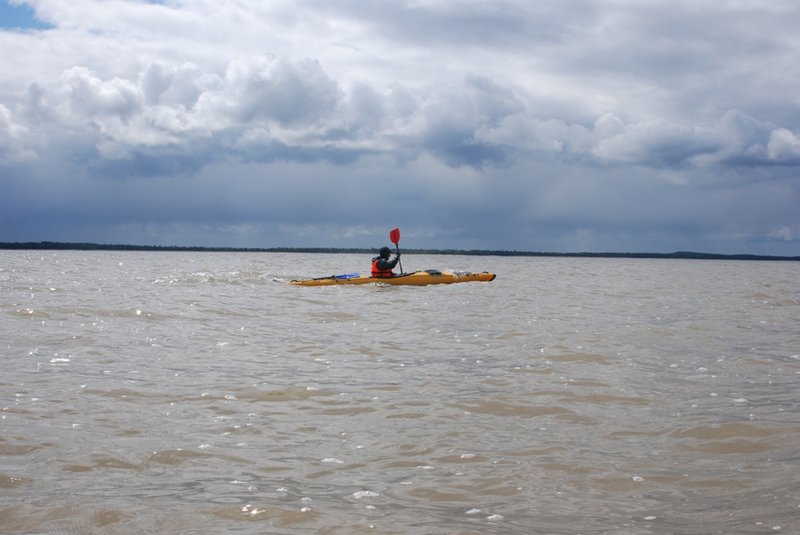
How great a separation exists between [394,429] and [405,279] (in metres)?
20.8

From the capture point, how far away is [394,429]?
708cm

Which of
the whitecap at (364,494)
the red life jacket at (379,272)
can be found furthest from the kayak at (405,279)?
the whitecap at (364,494)

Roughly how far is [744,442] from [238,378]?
6304 millimetres

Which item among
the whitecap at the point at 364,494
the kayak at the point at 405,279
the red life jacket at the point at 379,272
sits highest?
the red life jacket at the point at 379,272

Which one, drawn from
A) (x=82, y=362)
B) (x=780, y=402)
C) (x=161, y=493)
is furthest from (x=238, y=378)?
(x=780, y=402)

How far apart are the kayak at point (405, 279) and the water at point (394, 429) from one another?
Answer: 1154 cm

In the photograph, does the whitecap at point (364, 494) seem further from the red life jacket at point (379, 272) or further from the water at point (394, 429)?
the red life jacket at point (379, 272)

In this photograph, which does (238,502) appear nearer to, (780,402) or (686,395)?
(686,395)

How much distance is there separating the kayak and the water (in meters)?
11.5

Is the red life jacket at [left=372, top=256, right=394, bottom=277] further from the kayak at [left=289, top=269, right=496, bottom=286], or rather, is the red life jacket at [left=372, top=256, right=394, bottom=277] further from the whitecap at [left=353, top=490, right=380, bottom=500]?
the whitecap at [left=353, top=490, right=380, bottom=500]

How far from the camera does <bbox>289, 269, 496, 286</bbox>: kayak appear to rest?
2702cm

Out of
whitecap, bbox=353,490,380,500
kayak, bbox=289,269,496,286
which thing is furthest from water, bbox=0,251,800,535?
kayak, bbox=289,269,496,286

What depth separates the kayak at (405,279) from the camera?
2702 cm

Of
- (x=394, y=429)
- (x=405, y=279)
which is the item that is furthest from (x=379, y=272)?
(x=394, y=429)
